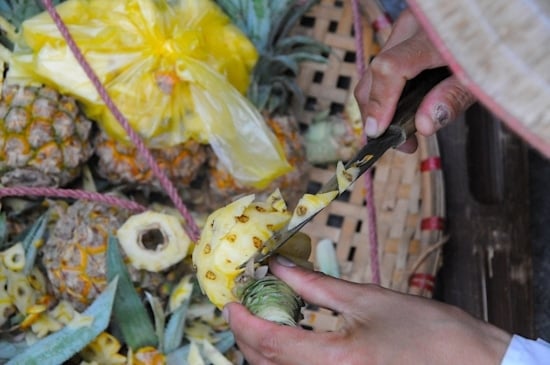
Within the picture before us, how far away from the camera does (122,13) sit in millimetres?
1290

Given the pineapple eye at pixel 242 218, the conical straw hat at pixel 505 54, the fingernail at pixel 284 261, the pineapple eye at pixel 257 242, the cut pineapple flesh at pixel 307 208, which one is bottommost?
the fingernail at pixel 284 261

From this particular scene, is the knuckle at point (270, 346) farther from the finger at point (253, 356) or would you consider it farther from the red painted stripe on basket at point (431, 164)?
the red painted stripe on basket at point (431, 164)

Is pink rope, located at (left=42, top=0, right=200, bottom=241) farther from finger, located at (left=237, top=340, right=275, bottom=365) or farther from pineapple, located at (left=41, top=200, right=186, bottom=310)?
finger, located at (left=237, top=340, right=275, bottom=365)

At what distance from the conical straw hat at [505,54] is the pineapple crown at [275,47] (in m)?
0.91

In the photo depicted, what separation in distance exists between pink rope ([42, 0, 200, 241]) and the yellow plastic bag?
0.08 meters

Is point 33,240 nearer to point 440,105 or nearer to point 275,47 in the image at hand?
point 275,47

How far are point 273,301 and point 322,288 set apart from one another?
0.05 metres

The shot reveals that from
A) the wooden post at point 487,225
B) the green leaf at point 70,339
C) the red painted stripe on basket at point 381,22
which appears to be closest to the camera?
the green leaf at point 70,339

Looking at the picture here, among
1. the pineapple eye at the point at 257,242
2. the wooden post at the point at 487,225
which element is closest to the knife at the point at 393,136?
the pineapple eye at the point at 257,242

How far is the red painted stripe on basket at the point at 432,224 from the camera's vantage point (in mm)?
1337

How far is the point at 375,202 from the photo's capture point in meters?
1.39

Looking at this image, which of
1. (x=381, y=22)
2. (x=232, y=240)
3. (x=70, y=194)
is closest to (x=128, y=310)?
(x=70, y=194)

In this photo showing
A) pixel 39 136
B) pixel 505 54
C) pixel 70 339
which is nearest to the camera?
pixel 505 54

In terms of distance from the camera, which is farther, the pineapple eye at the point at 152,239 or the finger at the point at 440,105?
the pineapple eye at the point at 152,239
